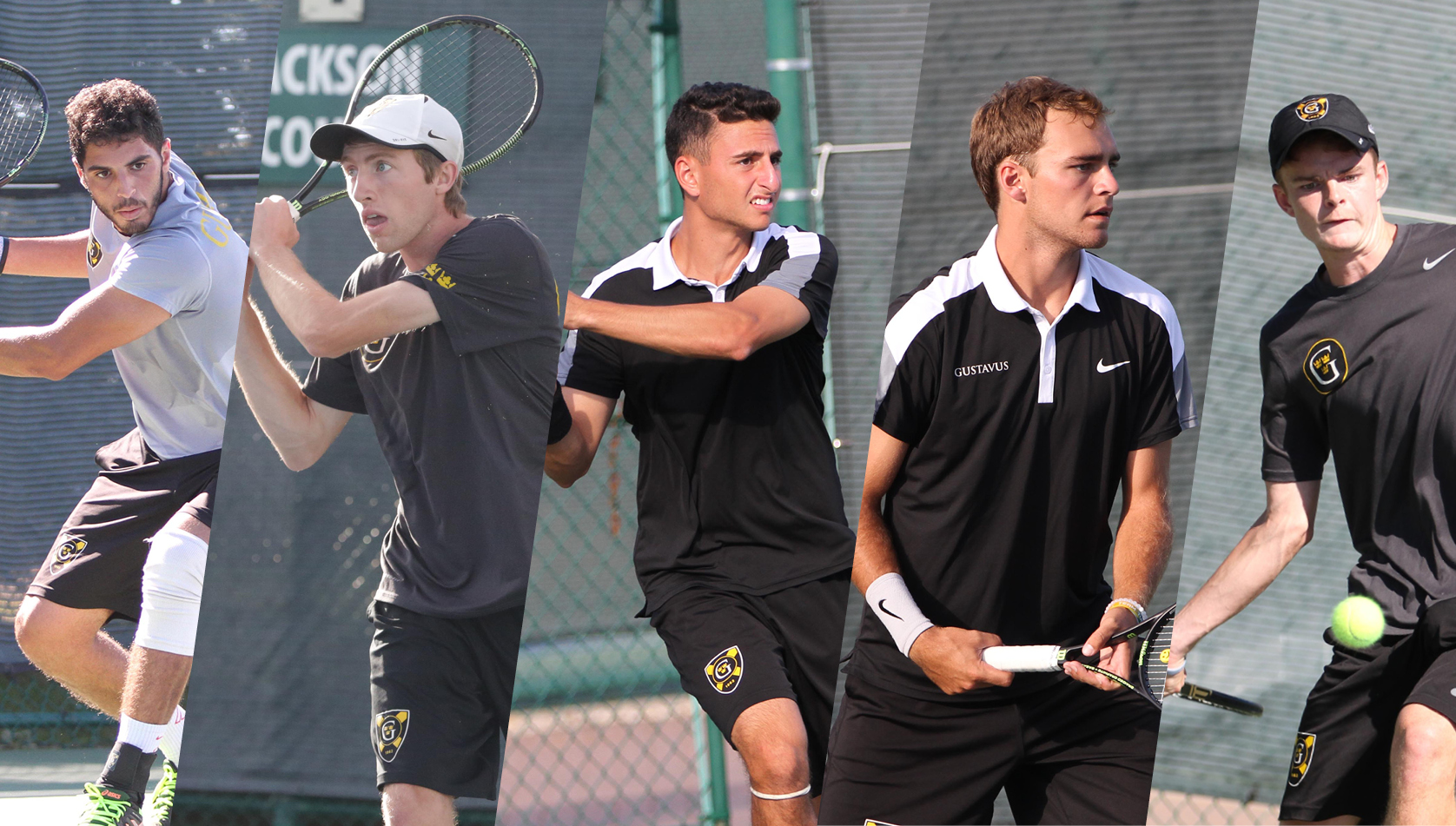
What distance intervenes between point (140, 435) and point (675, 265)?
1.85 m

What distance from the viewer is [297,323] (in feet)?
9.58

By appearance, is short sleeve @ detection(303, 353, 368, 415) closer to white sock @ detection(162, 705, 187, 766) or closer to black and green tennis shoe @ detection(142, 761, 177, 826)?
white sock @ detection(162, 705, 187, 766)

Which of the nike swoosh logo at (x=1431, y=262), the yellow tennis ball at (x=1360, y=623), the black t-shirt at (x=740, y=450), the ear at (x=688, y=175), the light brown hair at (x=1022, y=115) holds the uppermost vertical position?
the light brown hair at (x=1022, y=115)

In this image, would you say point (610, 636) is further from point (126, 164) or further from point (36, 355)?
point (126, 164)

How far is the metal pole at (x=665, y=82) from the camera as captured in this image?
3.25 m

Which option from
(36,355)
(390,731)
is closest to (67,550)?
(36,355)

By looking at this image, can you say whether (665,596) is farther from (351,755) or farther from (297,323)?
(297,323)

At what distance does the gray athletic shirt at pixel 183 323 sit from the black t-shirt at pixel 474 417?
31.0 inches

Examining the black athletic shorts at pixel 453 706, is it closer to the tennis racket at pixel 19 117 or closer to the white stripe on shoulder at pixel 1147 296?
the white stripe on shoulder at pixel 1147 296

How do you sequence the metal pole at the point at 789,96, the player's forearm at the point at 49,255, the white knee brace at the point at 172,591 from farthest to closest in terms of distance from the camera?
the player's forearm at the point at 49,255
the white knee brace at the point at 172,591
the metal pole at the point at 789,96

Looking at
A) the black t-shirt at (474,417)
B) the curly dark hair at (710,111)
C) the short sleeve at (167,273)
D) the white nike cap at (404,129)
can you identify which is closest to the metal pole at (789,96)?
the curly dark hair at (710,111)

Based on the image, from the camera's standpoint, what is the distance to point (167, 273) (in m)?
3.39

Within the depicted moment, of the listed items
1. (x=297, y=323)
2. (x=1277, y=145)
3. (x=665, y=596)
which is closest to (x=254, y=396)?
(x=297, y=323)

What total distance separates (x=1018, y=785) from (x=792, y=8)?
1892mm
